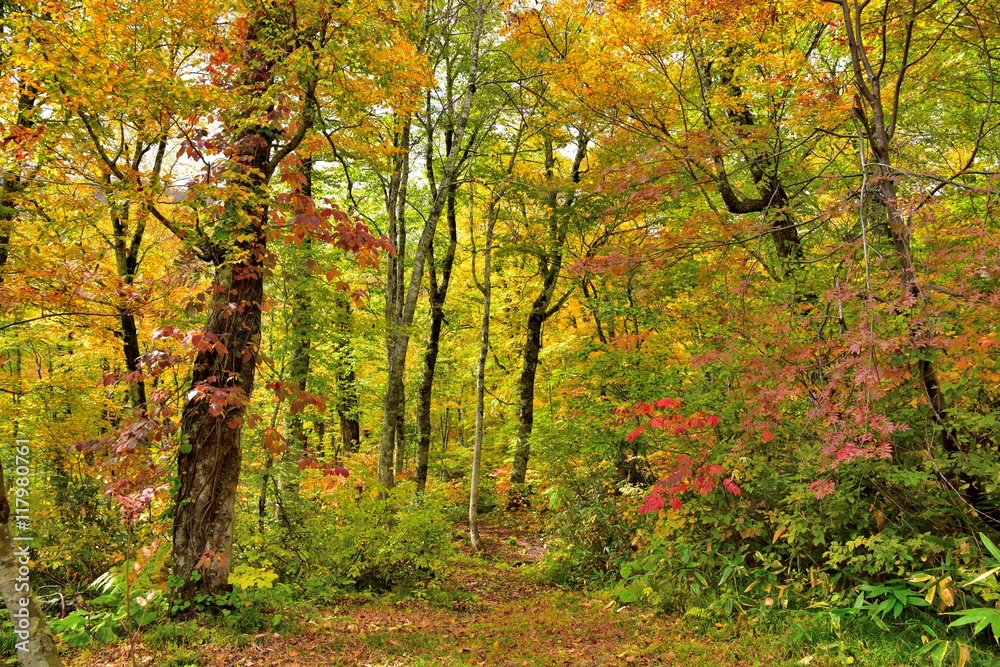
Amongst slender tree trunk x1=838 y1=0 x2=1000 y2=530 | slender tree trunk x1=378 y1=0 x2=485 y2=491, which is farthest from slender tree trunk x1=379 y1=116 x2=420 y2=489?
slender tree trunk x1=838 y1=0 x2=1000 y2=530

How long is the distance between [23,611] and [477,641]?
4.03 metres

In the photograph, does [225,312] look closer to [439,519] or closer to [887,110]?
[439,519]

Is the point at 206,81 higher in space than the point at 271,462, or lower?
higher

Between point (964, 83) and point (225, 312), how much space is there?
9.49m

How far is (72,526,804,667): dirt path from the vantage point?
15.3 feet

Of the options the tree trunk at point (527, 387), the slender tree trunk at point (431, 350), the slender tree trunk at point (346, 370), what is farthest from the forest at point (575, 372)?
the tree trunk at point (527, 387)

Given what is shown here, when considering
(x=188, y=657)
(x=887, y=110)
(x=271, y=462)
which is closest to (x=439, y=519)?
(x=271, y=462)

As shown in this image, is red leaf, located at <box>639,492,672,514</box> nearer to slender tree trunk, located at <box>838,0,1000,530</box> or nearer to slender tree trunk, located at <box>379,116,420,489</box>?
slender tree trunk, located at <box>838,0,1000,530</box>

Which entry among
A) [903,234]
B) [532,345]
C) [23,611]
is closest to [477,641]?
[23,611]

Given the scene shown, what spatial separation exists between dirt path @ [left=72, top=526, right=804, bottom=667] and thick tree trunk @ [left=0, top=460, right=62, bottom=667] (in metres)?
0.98

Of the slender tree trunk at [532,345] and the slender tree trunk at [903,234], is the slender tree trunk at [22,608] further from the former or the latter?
the slender tree trunk at [532,345]

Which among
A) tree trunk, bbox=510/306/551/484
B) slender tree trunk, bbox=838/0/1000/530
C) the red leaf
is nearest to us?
slender tree trunk, bbox=838/0/1000/530

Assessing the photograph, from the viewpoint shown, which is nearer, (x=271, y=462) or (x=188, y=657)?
(x=188, y=657)

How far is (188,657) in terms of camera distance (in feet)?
14.6
